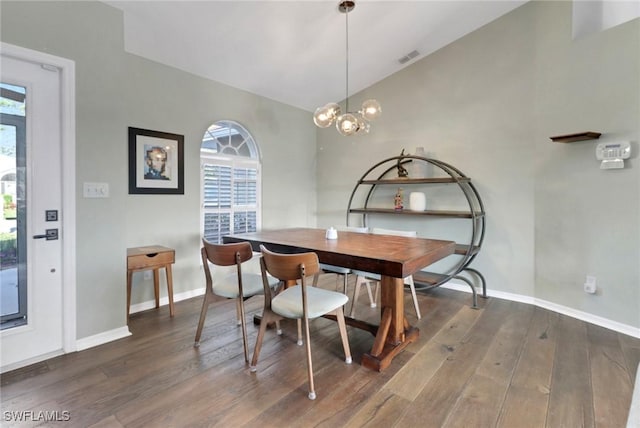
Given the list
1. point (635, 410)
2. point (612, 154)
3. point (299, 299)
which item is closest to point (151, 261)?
point (299, 299)

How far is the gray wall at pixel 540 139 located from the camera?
274cm

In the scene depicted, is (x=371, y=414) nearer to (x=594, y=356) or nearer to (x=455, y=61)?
(x=594, y=356)

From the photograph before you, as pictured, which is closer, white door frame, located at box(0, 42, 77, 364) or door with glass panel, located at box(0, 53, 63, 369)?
door with glass panel, located at box(0, 53, 63, 369)

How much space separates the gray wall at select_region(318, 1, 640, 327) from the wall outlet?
0.04 meters

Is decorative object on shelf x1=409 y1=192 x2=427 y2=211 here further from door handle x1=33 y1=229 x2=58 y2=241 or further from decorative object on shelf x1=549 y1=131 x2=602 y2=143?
door handle x1=33 y1=229 x2=58 y2=241

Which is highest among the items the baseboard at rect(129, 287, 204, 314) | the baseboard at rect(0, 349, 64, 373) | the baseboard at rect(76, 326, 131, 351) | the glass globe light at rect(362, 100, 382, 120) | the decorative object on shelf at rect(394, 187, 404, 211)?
the glass globe light at rect(362, 100, 382, 120)

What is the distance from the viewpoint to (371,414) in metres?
1.68

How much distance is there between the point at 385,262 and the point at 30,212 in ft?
7.85

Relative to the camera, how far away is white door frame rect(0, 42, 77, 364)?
225 centimetres

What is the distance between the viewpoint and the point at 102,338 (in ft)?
8.07

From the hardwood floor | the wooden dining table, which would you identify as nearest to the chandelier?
the wooden dining table

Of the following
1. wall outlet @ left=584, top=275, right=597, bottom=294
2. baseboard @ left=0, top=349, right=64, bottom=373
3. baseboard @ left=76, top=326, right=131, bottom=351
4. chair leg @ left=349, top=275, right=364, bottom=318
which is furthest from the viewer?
chair leg @ left=349, top=275, right=364, bottom=318

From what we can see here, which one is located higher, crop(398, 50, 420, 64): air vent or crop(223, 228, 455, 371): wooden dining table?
crop(398, 50, 420, 64): air vent

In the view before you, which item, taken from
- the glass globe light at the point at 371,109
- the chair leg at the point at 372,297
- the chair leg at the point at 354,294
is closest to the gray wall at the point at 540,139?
the chair leg at the point at 372,297
